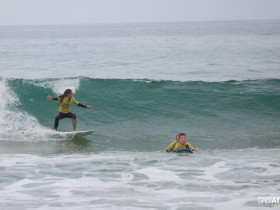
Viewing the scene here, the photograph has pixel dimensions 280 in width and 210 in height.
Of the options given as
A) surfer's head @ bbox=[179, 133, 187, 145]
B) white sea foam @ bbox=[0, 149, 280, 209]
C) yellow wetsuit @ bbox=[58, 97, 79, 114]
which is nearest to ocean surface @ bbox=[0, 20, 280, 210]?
white sea foam @ bbox=[0, 149, 280, 209]

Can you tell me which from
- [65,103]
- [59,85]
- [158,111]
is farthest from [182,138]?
[59,85]

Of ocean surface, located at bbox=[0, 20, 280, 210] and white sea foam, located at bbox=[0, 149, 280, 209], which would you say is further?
ocean surface, located at bbox=[0, 20, 280, 210]

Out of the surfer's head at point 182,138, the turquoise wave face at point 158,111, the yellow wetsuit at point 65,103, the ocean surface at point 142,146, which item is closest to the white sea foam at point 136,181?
the ocean surface at point 142,146

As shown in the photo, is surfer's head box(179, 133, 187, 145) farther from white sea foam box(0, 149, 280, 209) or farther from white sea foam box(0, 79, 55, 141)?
white sea foam box(0, 79, 55, 141)

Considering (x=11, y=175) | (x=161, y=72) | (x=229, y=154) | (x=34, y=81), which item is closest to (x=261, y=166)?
(x=229, y=154)

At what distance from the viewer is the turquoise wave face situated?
1188 centimetres

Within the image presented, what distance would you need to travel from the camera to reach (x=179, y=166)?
834 cm

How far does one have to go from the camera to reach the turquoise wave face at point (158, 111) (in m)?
11.9

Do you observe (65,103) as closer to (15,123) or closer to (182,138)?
(15,123)

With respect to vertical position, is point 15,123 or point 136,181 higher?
point 15,123

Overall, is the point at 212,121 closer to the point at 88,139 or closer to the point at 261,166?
the point at 88,139

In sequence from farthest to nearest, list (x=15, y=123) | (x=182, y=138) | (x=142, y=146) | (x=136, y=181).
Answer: (x=15, y=123) → (x=142, y=146) → (x=182, y=138) → (x=136, y=181)

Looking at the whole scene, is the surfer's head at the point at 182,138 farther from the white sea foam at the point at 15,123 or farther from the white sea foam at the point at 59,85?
the white sea foam at the point at 59,85

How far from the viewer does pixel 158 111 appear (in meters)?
15.0
